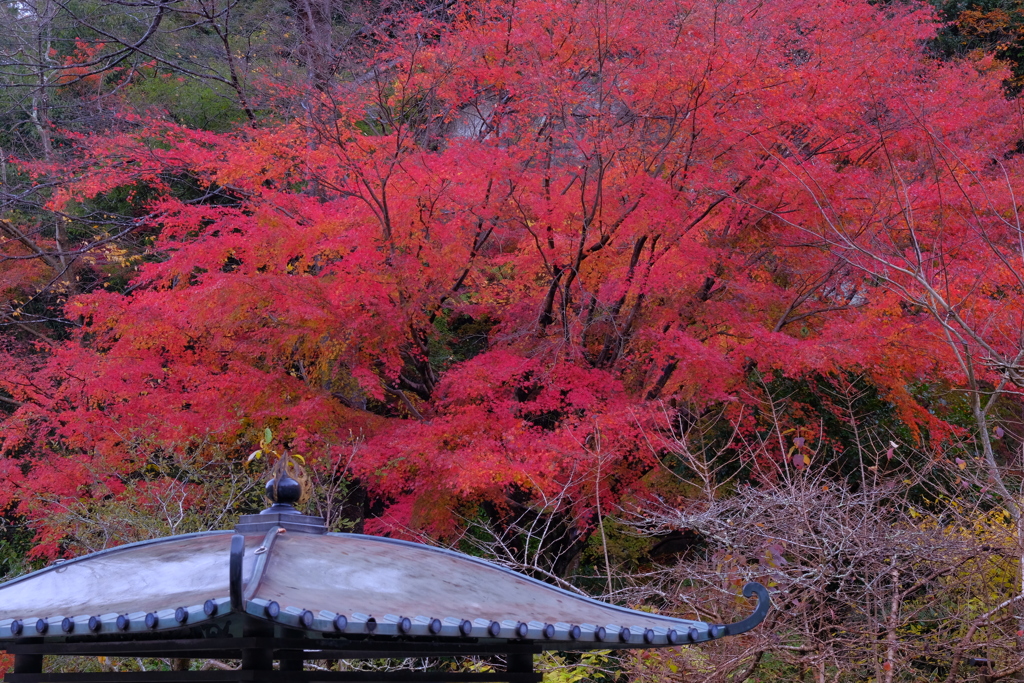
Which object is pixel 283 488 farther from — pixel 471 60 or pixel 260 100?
pixel 260 100

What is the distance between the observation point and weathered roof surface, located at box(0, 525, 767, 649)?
269cm

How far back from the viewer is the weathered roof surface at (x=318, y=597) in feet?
8.82

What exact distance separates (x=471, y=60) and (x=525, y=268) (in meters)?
2.84

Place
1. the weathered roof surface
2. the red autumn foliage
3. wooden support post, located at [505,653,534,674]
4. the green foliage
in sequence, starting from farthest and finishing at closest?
the green foliage → the red autumn foliage → wooden support post, located at [505,653,534,674] → the weathered roof surface

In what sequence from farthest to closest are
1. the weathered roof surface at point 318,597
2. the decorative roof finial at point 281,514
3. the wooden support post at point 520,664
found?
the wooden support post at point 520,664 → the decorative roof finial at point 281,514 → the weathered roof surface at point 318,597

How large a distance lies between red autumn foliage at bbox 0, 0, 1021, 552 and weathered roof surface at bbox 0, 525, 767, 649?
5370 millimetres

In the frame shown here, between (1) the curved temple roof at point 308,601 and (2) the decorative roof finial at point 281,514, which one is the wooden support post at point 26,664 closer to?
(1) the curved temple roof at point 308,601

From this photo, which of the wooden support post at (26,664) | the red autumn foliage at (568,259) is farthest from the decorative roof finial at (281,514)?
the red autumn foliage at (568,259)

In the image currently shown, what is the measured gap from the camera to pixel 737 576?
249 inches

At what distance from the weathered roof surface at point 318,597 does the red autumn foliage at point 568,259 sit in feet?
17.6

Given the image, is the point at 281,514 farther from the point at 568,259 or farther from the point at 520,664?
the point at 568,259

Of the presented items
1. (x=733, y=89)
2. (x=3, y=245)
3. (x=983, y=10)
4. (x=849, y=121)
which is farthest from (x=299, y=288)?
(x=983, y=10)

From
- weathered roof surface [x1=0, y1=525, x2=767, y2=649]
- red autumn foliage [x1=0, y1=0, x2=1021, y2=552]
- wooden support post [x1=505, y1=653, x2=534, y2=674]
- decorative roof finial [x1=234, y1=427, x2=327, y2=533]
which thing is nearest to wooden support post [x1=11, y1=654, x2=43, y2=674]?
weathered roof surface [x1=0, y1=525, x2=767, y2=649]

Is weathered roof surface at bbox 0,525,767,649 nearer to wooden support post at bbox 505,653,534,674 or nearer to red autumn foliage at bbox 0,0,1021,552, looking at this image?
wooden support post at bbox 505,653,534,674
